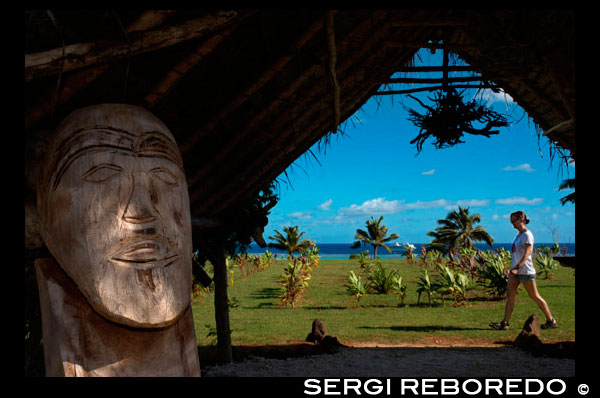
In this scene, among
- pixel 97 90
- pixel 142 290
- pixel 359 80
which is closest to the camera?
pixel 142 290

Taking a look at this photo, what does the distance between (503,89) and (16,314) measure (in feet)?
14.1

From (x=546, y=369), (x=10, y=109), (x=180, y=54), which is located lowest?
(x=546, y=369)

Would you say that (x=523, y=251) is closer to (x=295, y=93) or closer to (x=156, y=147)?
(x=295, y=93)

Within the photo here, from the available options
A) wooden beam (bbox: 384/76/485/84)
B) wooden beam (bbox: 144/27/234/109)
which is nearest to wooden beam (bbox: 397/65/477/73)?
wooden beam (bbox: 384/76/485/84)

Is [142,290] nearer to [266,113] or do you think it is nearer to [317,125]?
[266,113]

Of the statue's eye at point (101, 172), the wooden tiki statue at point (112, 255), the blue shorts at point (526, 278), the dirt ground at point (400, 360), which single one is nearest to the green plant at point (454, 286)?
the dirt ground at point (400, 360)

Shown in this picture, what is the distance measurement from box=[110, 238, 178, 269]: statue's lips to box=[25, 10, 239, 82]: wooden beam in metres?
0.89

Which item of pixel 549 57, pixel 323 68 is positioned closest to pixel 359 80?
pixel 323 68

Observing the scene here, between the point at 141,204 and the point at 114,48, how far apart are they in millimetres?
779

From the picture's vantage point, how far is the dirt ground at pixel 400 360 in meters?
5.30

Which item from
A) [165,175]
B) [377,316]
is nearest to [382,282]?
[377,316]

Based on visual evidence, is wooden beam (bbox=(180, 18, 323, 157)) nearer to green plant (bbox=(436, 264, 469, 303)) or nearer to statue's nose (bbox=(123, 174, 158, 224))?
statue's nose (bbox=(123, 174, 158, 224))

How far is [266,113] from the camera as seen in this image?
345 cm

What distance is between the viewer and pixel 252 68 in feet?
9.91
